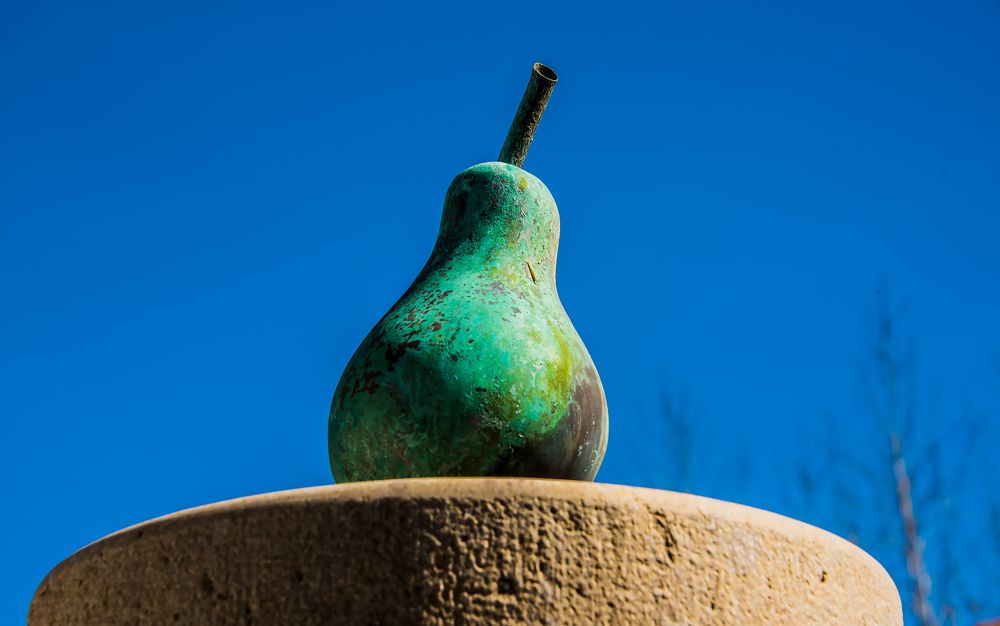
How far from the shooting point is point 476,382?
248 cm

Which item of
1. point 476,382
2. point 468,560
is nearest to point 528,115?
point 476,382

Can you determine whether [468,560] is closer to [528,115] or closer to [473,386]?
[473,386]

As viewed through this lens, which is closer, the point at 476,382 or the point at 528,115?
the point at 476,382

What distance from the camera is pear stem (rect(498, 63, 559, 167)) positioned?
10.2 feet

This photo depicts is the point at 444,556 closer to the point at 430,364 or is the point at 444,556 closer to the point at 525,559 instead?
the point at 525,559

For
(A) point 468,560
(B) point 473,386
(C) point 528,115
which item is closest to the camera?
(A) point 468,560

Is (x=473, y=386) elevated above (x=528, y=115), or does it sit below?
below

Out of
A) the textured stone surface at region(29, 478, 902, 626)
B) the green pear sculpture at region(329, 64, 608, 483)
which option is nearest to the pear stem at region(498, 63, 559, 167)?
the green pear sculpture at region(329, 64, 608, 483)

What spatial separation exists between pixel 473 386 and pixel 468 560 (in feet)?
1.97

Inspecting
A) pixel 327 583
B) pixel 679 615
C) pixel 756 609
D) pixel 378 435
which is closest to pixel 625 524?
pixel 679 615

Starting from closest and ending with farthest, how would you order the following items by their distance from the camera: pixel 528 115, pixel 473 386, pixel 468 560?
pixel 468 560, pixel 473 386, pixel 528 115

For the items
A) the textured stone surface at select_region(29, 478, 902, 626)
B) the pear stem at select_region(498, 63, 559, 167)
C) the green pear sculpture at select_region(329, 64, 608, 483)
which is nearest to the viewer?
the textured stone surface at select_region(29, 478, 902, 626)

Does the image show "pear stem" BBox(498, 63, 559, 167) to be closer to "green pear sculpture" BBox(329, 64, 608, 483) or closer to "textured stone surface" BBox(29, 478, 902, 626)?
"green pear sculpture" BBox(329, 64, 608, 483)

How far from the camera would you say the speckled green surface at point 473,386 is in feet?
8.14
